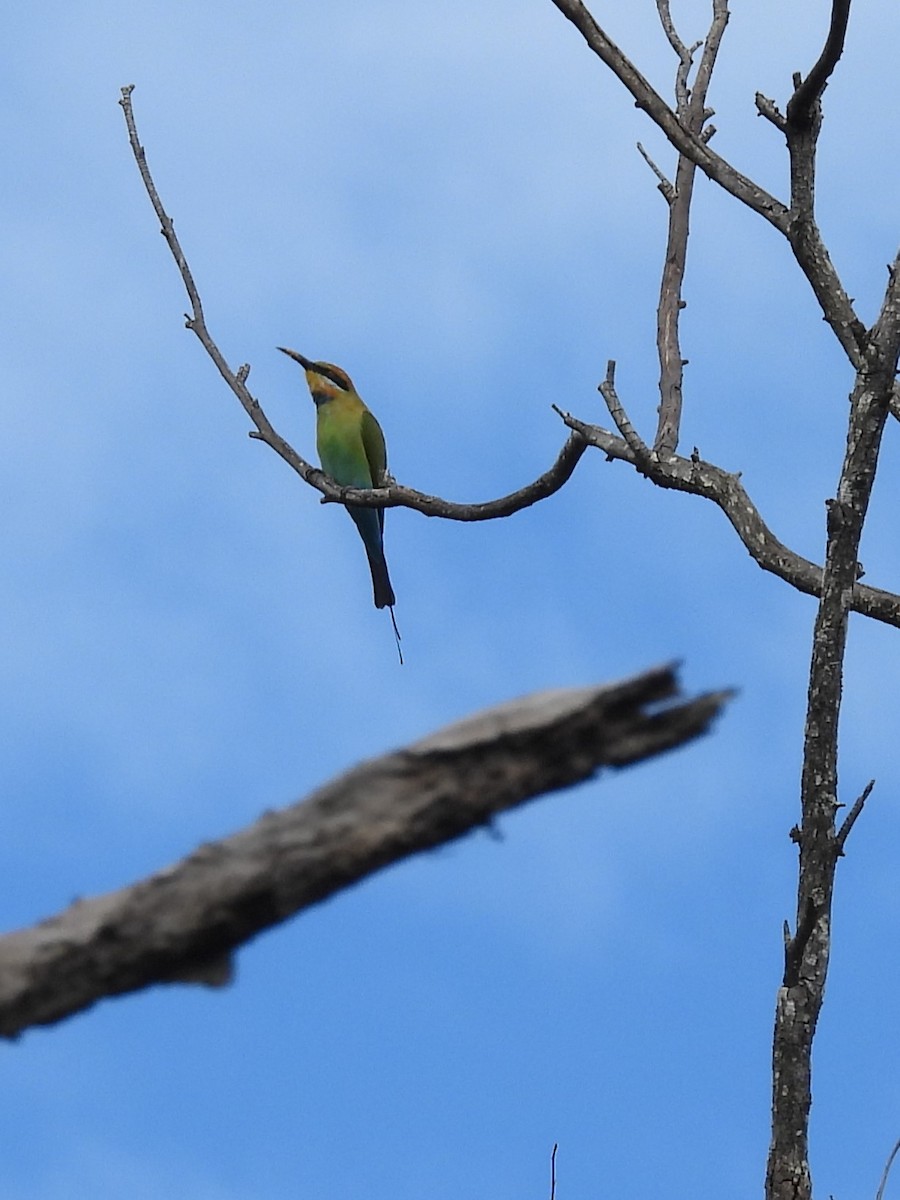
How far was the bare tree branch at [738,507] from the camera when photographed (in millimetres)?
5215

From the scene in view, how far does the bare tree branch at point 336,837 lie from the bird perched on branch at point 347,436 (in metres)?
6.94

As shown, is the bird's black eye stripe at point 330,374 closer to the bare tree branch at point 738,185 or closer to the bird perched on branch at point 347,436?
the bird perched on branch at point 347,436

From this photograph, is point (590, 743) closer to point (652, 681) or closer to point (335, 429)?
point (652, 681)

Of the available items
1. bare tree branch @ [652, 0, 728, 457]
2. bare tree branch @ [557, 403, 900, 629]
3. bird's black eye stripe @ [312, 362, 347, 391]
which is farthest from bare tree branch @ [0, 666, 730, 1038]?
bird's black eye stripe @ [312, 362, 347, 391]

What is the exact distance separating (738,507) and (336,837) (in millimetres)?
3619

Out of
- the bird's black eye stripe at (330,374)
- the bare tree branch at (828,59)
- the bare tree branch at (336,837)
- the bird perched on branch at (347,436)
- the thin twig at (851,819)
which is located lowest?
the bare tree branch at (336,837)

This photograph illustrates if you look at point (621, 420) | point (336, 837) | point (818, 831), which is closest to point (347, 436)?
point (621, 420)

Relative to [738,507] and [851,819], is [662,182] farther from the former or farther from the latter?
[851,819]

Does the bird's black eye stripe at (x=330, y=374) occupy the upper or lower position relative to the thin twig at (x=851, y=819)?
upper

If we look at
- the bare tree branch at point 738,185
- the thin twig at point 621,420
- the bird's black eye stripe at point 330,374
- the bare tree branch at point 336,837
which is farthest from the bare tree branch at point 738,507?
the bird's black eye stripe at point 330,374

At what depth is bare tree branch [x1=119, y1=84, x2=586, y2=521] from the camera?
5.80 m

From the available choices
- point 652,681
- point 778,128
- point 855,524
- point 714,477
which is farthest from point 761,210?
point 652,681

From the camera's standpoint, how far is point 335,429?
921 centimetres

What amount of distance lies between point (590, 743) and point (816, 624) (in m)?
2.53
